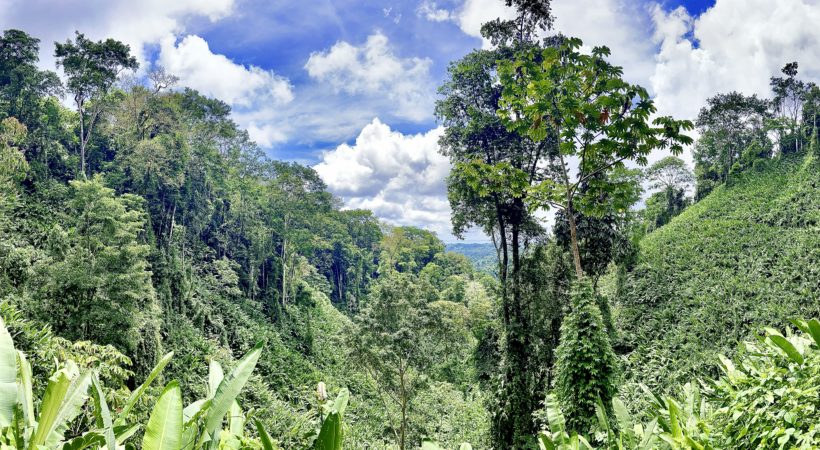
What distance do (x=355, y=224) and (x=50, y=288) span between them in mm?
27708

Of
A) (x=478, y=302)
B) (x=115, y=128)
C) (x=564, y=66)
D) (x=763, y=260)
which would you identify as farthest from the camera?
(x=115, y=128)

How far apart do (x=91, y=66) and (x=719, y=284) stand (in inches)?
805

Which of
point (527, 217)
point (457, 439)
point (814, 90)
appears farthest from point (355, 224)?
point (814, 90)

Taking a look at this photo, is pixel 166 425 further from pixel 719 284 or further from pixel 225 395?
pixel 719 284

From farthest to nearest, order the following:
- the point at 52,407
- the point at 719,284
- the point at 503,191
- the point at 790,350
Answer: the point at 719,284, the point at 503,191, the point at 790,350, the point at 52,407

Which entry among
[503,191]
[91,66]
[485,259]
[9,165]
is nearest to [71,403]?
[503,191]

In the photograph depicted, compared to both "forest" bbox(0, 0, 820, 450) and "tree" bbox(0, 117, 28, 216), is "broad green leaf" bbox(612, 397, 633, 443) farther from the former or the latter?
"tree" bbox(0, 117, 28, 216)

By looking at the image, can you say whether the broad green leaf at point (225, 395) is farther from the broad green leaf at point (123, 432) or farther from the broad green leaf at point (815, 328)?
A: the broad green leaf at point (815, 328)

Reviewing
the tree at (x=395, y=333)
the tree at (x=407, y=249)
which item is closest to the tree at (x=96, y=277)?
the tree at (x=395, y=333)

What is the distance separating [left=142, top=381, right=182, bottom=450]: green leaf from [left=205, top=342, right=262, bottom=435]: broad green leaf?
11cm

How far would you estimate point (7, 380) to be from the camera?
1047 millimetres

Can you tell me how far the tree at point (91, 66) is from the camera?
14227 mm

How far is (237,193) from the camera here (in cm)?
2125

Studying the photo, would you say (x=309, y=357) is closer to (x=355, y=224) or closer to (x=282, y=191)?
(x=282, y=191)
